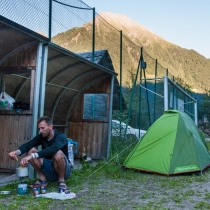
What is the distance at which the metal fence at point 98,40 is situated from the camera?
6438mm

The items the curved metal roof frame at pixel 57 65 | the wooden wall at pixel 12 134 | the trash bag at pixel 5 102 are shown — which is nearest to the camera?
the curved metal roof frame at pixel 57 65

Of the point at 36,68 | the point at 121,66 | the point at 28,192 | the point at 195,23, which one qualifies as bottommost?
the point at 28,192

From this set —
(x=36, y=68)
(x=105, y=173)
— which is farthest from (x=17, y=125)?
(x=105, y=173)

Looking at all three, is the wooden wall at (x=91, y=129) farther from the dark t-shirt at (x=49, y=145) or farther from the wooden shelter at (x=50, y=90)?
the dark t-shirt at (x=49, y=145)

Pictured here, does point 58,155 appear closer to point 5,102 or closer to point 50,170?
point 50,170

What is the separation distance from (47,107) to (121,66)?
11.0ft

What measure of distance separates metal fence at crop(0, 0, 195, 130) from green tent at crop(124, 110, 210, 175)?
2690 mm

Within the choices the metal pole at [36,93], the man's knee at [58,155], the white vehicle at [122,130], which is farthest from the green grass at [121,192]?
the white vehicle at [122,130]

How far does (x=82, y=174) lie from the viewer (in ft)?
20.6

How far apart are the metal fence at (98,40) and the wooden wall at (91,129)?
48.3 inches

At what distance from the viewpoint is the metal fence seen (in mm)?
6438

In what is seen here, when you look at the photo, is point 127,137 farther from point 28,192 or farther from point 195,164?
point 28,192

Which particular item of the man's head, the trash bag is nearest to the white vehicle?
the trash bag

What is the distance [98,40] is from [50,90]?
269cm
